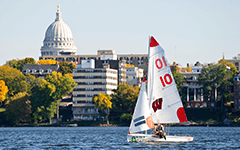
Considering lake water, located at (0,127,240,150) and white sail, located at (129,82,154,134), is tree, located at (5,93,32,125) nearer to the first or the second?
lake water, located at (0,127,240,150)

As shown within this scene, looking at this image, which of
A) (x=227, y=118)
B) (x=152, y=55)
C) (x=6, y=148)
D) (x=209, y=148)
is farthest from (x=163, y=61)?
(x=227, y=118)

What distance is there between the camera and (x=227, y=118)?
648 feet

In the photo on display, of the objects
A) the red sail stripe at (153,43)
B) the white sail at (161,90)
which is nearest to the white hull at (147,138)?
the white sail at (161,90)

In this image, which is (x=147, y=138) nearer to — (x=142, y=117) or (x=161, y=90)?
(x=142, y=117)

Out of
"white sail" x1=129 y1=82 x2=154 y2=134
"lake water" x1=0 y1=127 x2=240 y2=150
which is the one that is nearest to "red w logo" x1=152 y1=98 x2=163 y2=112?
"white sail" x1=129 y1=82 x2=154 y2=134

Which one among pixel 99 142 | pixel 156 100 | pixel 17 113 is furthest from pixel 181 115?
pixel 17 113

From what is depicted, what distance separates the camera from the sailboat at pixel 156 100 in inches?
3231

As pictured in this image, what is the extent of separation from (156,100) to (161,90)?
1630mm

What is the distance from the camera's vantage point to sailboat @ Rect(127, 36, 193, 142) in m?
82.1

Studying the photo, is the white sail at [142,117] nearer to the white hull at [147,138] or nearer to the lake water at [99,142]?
the white hull at [147,138]

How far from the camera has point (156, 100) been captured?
3231 inches

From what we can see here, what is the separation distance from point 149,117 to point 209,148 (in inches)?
357

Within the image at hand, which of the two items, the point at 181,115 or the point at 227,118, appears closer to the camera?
the point at 181,115

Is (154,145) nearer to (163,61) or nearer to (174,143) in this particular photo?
(174,143)
